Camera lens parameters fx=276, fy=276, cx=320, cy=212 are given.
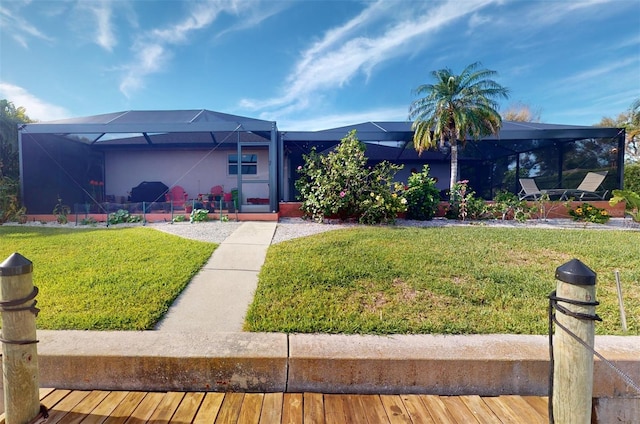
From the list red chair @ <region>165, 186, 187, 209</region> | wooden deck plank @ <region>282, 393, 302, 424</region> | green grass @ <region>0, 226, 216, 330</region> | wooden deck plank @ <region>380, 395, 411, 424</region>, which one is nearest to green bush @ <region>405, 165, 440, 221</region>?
green grass @ <region>0, 226, 216, 330</region>

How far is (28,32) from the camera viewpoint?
6.98m

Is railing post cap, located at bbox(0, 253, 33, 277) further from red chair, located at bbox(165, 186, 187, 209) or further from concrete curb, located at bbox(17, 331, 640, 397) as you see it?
red chair, located at bbox(165, 186, 187, 209)

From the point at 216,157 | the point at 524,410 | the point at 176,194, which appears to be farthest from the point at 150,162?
the point at 524,410

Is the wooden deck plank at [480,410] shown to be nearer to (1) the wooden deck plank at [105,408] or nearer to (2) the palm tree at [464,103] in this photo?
(1) the wooden deck plank at [105,408]

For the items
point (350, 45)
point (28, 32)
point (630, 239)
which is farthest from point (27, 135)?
point (630, 239)

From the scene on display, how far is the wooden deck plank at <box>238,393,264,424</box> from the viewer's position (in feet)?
5.77

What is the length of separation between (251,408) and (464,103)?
1019cm

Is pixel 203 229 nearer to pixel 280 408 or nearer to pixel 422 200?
pixel 280 408

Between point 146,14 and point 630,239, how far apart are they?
12316mm

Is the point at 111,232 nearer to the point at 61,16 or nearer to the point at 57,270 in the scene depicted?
the point at 57,270

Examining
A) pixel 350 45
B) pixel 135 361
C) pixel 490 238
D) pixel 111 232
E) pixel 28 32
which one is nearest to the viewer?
pixel 135 361

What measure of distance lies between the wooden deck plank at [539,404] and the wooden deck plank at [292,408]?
163 centimetres

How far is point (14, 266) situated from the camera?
1.64 metres

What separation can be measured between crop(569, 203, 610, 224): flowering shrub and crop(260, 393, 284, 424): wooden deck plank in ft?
34.7
